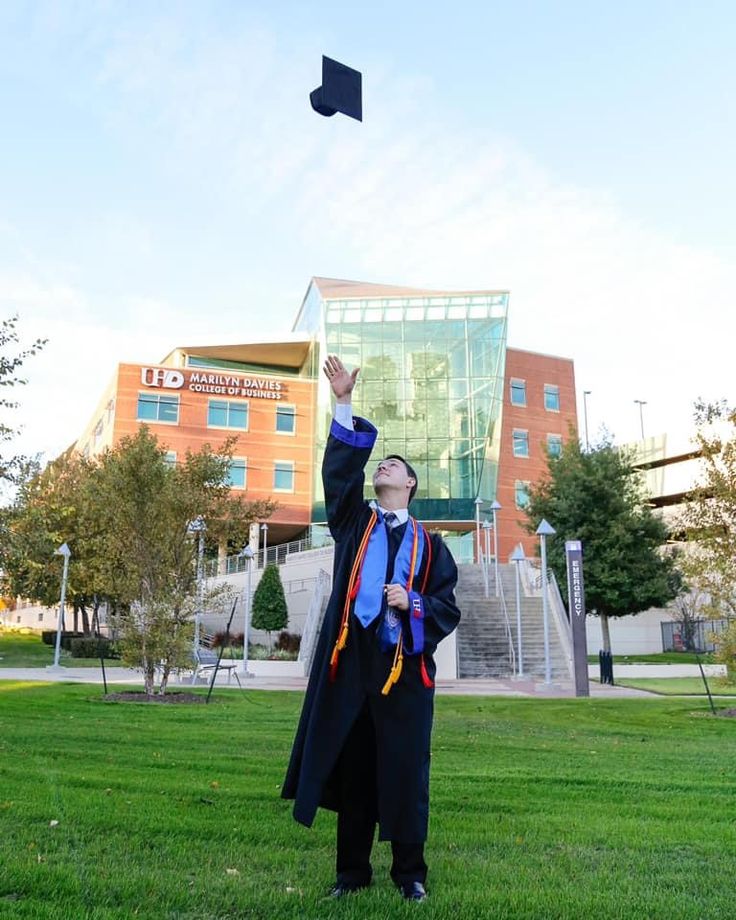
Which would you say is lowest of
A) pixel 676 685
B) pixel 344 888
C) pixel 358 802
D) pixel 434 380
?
pixel 676 685

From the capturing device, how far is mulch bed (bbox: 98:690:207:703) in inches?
558

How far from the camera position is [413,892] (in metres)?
3.36

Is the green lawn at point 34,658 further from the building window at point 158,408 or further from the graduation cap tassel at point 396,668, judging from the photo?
the graduation cap tassel at point 396,668

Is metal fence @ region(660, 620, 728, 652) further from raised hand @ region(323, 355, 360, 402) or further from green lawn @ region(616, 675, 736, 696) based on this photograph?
raised hand @ region(323, 355, 360, 402)

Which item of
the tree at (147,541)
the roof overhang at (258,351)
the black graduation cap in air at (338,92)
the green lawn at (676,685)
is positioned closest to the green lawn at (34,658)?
the tree at (147,541)

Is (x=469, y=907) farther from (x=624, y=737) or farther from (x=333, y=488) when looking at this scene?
(x=624, y=737)

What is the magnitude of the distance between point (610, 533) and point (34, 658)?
69.7 ft

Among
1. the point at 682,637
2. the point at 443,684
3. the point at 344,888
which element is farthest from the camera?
the point at 682,637

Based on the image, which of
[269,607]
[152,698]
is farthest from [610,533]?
[152,698]

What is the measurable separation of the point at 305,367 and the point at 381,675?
5076 centimetres

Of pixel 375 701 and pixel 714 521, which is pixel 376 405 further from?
pixel 375 701

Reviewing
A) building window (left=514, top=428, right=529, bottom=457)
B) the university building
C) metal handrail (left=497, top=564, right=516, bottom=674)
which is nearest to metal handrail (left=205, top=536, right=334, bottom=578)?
the university building

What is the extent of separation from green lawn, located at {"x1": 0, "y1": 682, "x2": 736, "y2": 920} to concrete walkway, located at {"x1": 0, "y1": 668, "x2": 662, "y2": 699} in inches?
332

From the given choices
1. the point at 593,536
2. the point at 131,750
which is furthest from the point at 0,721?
the point at 593,536
